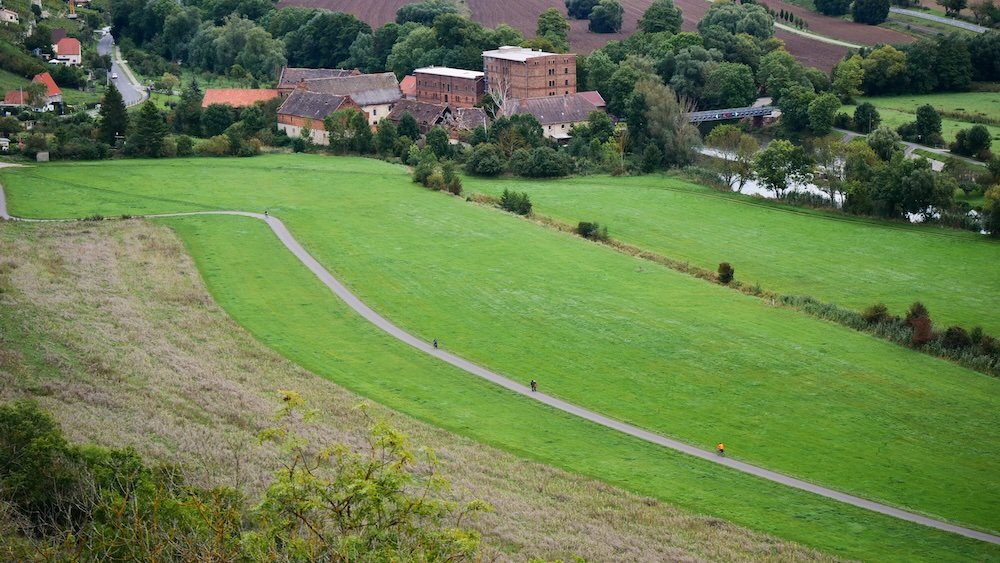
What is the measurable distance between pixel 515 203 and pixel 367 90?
30987 mm

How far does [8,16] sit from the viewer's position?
339 feet

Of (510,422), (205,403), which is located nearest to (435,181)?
(510,422)

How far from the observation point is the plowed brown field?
102750 mm

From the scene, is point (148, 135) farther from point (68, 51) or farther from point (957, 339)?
point (957, 339)

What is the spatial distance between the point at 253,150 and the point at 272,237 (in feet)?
74.0

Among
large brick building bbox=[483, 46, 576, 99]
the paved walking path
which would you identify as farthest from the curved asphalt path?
the paved walking path

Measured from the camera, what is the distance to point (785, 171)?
215 feet

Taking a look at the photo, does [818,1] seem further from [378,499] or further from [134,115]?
[378,499]

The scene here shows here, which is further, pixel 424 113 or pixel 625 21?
pixel 625 21

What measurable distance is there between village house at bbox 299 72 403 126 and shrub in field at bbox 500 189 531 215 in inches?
Answer: 1091

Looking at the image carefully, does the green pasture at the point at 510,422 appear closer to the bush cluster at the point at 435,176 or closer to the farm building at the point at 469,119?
the bush cluster at the point at 435,176

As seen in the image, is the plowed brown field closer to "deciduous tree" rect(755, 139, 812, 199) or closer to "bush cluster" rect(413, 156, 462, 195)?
"deciduous tree" rect(755, 139, 812, 199)

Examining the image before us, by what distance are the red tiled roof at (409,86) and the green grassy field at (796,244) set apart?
24996 mm

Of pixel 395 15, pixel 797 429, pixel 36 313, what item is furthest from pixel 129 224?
pixel 395 15
